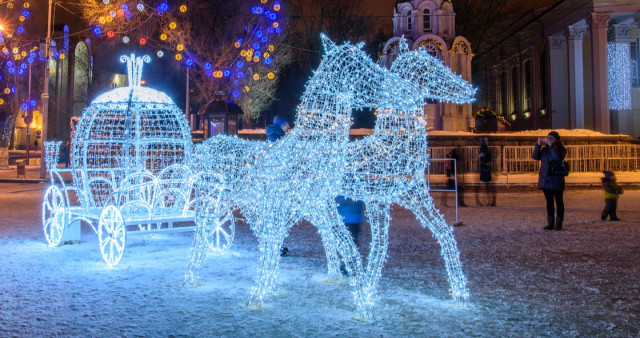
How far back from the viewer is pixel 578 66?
3781 centimetres

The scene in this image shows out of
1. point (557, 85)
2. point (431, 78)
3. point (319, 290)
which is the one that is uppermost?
point (557, 85)

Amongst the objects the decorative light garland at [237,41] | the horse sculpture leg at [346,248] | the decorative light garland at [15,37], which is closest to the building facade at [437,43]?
the decorative light garland at [237,41]

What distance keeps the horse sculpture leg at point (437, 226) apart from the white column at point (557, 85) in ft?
131

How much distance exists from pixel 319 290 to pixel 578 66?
37984 millimetres

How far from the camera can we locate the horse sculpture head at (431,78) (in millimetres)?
5047

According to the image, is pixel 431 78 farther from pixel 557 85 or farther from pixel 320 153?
pixel 557 85

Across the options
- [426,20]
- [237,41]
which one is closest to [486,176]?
[426,20]

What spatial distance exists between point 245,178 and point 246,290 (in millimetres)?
1223

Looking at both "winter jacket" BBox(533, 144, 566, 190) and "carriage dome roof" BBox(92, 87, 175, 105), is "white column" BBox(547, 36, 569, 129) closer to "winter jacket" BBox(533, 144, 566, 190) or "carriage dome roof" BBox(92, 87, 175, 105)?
"winter jacket" BBox(533, 144, 566, 190)

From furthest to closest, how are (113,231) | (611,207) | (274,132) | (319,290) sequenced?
(611,207)
(274,132)
(113,231)
(319,290)

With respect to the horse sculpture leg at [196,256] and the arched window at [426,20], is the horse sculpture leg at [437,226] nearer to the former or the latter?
the horse sculpture leg at [196,256]

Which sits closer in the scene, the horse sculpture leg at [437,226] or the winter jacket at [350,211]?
the horse sculpture leg at [437,226]

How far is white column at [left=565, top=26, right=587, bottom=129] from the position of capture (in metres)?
37.4

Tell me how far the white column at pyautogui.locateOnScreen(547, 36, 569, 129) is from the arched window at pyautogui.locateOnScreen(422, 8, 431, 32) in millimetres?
16636
